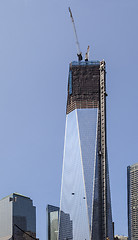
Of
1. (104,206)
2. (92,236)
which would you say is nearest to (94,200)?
(104,206)

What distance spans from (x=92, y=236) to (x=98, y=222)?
25.8 feet

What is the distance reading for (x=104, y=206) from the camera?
19850 centimetres

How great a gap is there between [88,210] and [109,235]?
1746 cm

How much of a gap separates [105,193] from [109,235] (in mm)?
22498

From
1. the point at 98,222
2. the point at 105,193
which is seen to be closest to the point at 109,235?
the point at 98,222

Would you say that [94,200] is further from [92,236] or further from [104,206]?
[92,236]

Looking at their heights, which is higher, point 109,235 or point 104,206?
point 104,206

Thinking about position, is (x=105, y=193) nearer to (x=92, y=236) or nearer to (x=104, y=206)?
(x=104, y=206)

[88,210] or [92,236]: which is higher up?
[88,210]

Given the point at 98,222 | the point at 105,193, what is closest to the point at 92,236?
the point at 98,222

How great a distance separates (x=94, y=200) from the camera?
7859 inches

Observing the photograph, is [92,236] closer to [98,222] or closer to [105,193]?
[98,222]

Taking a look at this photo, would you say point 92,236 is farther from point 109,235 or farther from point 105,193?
point 105,193

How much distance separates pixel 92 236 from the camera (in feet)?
645
